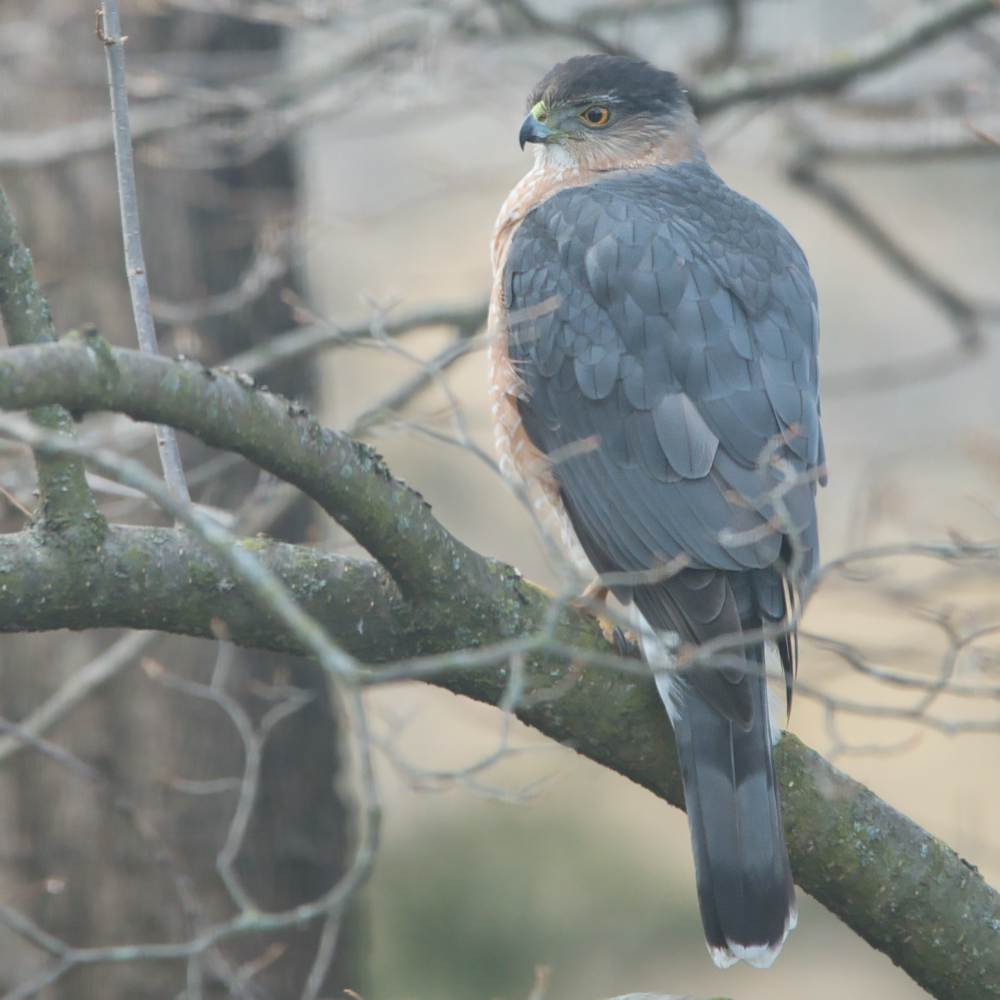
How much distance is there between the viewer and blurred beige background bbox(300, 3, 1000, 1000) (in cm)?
523

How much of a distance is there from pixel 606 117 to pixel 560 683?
2.14 metres

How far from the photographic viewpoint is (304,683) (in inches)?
209

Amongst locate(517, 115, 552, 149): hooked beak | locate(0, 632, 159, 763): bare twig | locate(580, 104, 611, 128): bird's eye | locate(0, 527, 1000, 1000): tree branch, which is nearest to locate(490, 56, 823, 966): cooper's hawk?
locate(0, 527, 1000, 1000): tree branch

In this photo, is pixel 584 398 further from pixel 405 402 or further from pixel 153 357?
pixel 153 357

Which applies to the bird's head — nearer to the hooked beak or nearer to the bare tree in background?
the hooked beak

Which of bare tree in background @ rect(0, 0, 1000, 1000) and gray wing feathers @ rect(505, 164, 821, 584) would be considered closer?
gray wing feathers @ rect(505, 164, 821, 584)

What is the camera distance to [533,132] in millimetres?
4289

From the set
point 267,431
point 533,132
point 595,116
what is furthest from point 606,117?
point 267,431

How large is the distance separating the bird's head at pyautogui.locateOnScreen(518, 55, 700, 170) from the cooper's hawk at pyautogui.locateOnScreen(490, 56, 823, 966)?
1.07 ft

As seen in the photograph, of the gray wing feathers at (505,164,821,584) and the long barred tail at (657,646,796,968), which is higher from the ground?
the gray wing feathers at (505,164,821,584)

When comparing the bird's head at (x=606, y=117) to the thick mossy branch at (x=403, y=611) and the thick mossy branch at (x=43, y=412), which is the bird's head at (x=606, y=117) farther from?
the thick mossy branch at (x=43, y=412)

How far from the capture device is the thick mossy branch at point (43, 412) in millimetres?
2316

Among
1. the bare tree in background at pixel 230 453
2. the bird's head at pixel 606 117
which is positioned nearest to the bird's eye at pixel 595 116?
the bird's head at pixel 606 117

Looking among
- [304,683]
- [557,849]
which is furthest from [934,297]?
[557,849]
